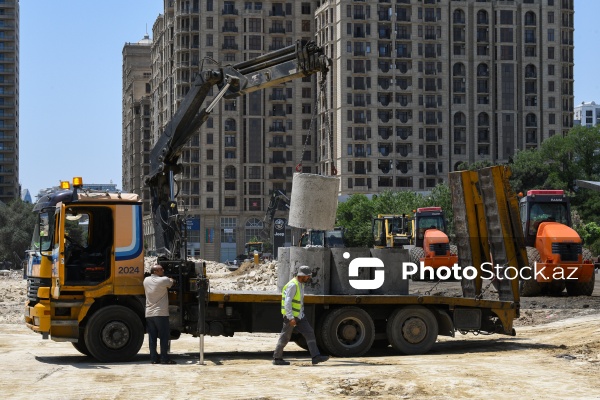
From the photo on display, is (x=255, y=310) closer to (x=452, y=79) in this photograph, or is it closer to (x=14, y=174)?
(x=452, y=79)

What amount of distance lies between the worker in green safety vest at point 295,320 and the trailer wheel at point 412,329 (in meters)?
1.85

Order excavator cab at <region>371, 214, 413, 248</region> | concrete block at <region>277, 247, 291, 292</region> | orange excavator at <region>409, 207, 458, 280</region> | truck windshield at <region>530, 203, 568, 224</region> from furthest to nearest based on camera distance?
1. excavator cab at <region>371, 214, 413, 248</region>
2. orange excavator at <region>409, 207, 458, 280</region>
3. truck windshield at <region>530, 203, 568, 224</region>
4. concrete block at <region>277, 247, 291, 292</region>

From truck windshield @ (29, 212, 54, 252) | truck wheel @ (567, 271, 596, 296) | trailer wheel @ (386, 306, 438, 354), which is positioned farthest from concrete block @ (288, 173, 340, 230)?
truck wheel @ (567, 271, 596, 296)

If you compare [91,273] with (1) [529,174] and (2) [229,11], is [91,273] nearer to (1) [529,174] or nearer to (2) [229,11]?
(1) [529,174]

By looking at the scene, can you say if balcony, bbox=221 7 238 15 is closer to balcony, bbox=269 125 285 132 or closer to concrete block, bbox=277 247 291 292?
balcony, bbox=269 125 285 132

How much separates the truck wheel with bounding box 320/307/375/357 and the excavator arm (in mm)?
4336

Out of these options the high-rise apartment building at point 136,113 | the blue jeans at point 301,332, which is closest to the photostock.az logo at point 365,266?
the blue jeans at point 301,332

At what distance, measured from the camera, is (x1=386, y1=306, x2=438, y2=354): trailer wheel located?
19859mm

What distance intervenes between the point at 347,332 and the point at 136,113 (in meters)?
158

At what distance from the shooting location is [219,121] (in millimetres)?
146125

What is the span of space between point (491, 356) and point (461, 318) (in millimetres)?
1383

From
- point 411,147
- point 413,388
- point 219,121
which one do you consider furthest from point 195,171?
point 413,388

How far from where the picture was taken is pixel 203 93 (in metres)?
22.3

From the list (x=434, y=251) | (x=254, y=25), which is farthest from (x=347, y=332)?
(x=254, y=25)
